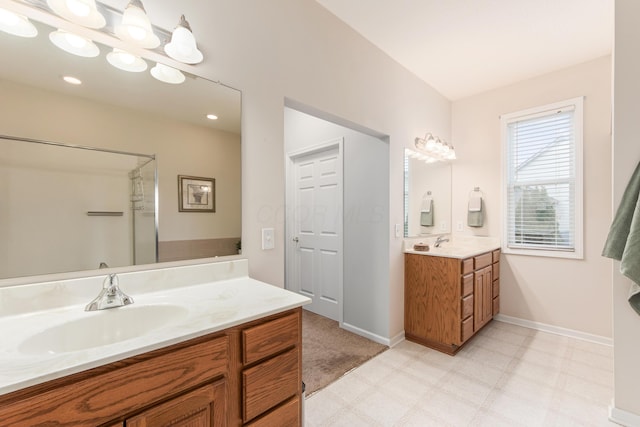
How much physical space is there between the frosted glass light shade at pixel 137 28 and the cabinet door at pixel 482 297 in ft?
9.58

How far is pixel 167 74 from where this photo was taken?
1.35 meters

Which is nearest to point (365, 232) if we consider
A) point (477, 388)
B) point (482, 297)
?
point (482, 297)

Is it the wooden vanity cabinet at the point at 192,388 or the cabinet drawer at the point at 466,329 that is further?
the cabinet drawer at the point at 466,329

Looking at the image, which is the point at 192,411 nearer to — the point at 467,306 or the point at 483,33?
the point at 467,306

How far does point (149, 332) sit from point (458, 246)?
3.11 meters

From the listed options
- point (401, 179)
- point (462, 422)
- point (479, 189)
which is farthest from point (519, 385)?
point (479, 189)

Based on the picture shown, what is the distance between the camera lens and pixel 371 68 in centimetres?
245

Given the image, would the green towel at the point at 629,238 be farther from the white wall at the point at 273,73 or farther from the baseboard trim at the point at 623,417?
the white wall at the point at 273,73

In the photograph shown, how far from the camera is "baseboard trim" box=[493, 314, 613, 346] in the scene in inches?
106

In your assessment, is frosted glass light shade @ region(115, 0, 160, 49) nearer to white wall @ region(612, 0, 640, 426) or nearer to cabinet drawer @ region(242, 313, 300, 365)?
cabinet drawer @ region(242, 313, 300, 365)

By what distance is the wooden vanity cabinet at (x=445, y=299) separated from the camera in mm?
2432

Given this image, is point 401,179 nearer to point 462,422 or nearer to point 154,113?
point 462,422

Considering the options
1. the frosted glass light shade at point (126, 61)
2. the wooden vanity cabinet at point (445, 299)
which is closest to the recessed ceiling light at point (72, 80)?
the frosted glass light shade at point (126, 61)

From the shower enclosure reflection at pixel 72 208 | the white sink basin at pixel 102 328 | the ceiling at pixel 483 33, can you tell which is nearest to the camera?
the white sink basin at pixel 102 328
